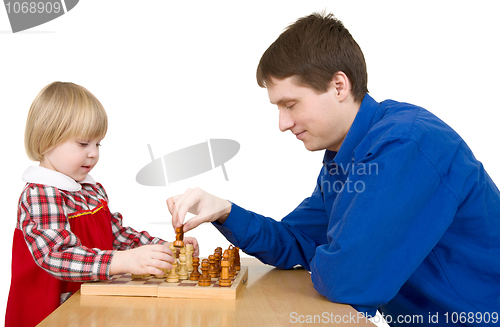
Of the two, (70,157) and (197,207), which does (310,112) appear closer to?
(197,207)

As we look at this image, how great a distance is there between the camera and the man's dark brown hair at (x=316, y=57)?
1.65 metres

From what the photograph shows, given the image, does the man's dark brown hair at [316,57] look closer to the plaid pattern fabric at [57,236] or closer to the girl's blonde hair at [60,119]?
the girl's blonde hair at [60,119]

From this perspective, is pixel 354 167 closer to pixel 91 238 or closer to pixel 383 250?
pixel 383 250

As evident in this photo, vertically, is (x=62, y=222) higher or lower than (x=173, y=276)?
higher

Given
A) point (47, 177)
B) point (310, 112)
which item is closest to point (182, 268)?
point (47, 177)

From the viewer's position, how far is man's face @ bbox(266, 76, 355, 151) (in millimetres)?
1659

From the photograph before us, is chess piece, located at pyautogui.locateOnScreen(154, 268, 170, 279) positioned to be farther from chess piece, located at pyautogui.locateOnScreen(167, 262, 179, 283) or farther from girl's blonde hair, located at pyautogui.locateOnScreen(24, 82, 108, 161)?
girl's blonde hair, located at pyautogui.locateOnScreen(24, 82, 108, 161)

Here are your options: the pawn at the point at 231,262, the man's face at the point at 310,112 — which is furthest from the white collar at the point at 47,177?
the man's face at the point at 310,112

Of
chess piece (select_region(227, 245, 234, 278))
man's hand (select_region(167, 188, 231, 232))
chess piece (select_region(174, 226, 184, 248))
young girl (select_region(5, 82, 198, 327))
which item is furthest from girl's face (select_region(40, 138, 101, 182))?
chess piece (select_region(227, 245, 234, 278))

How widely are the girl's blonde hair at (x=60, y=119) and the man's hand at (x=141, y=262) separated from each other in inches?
23.1

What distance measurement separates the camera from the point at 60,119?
5.81 feet

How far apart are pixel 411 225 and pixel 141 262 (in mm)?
859

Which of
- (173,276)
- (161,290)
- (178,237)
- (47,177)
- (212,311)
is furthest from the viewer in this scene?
(47,177)

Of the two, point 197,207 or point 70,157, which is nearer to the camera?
point 197,207
